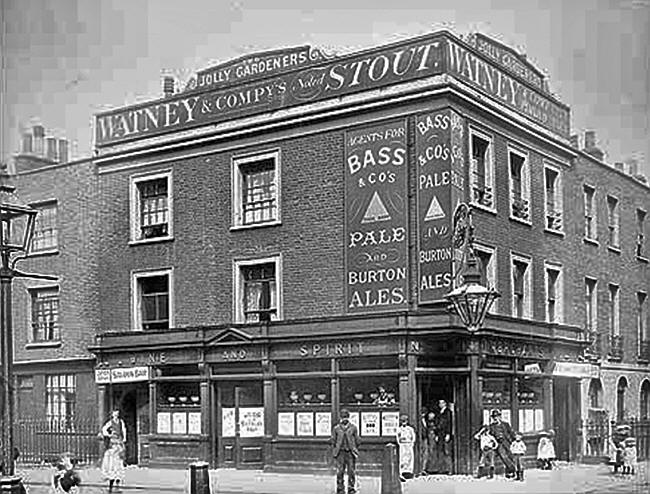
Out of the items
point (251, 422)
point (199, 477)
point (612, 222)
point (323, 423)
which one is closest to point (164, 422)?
point (199, 477)

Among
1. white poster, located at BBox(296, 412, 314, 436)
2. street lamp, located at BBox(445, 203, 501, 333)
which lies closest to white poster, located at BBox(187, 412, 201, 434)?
white poster, located at BBox(296, 412, 314, 436)

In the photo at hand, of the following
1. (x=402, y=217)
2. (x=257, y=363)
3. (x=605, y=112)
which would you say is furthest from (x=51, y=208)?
(x=605, y=112)

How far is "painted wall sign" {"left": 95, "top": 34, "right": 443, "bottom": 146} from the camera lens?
3434 millimetres

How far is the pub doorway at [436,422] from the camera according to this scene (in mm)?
3332

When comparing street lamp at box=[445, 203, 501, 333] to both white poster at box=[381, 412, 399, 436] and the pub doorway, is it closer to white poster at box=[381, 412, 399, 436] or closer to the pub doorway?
the pub doorway

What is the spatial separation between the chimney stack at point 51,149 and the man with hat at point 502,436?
1.83 metres

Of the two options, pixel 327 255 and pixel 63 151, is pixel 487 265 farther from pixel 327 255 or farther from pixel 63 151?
pixel 63 151

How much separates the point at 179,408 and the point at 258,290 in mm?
455

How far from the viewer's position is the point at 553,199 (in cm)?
342

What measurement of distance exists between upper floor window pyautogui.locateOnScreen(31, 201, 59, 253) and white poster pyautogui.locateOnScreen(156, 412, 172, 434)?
79cm

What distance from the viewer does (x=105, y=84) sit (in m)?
4.23

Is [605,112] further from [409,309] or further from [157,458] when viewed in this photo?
[157,458]

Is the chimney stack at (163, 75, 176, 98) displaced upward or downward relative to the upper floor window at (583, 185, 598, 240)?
upward

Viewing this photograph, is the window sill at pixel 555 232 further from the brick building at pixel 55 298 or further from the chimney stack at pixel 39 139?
the chimney stack at pixel 39 139
